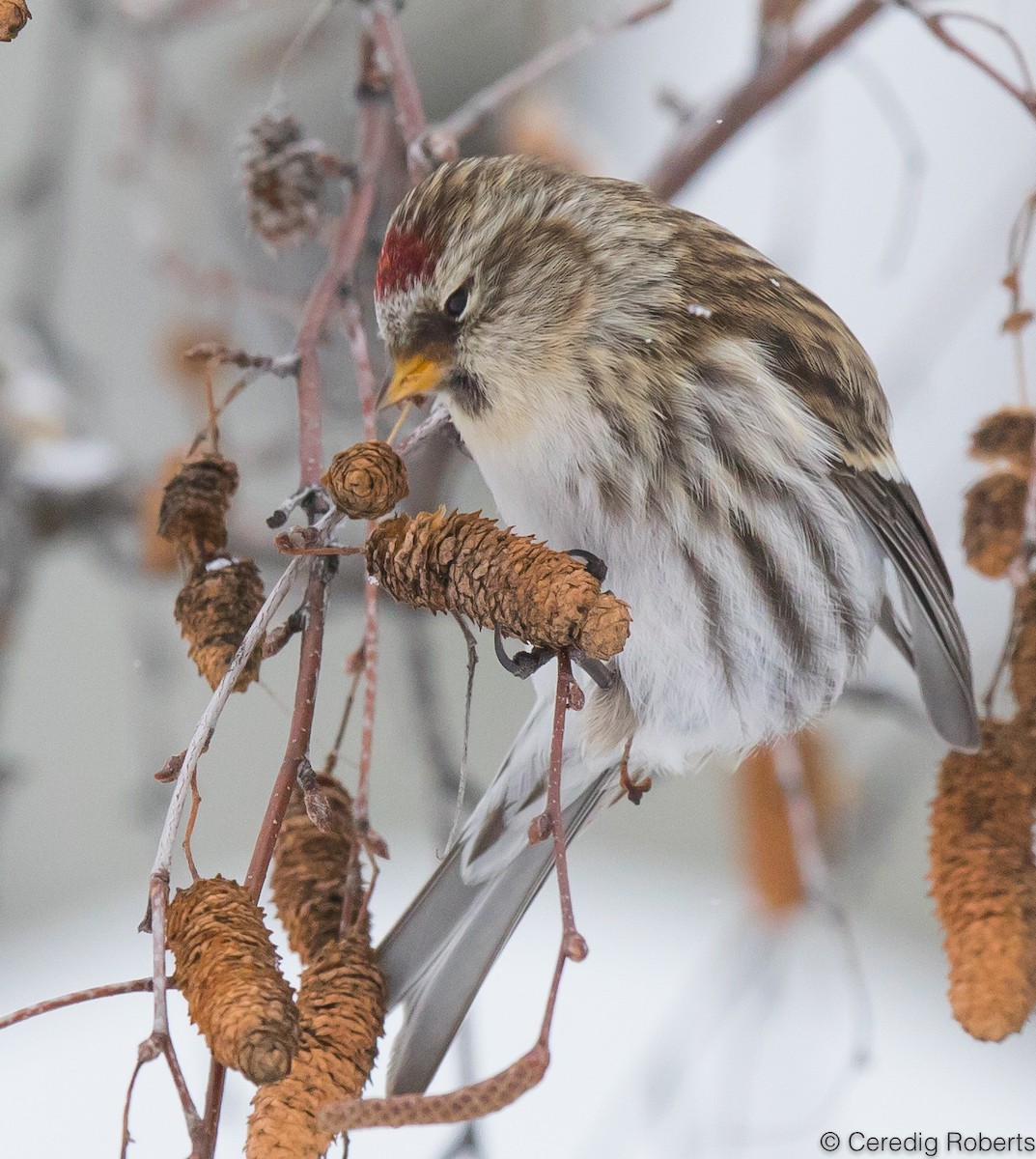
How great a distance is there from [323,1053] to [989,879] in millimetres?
312

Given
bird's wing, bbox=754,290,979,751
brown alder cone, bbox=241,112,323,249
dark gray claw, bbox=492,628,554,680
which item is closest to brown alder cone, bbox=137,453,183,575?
brown alder cone, bbox=241,112,323,249

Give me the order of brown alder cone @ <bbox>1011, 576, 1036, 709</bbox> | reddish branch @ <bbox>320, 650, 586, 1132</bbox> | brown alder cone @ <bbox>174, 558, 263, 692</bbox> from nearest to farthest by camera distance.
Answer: reddish branch @ <bbox>320, 650, 586, 1132</bbox>
brown alder cone @ <bbox>174, 558, 263, 692</bbox>
brown alder cone @ <bbox>1011, 576, 1036, 709</bbox>

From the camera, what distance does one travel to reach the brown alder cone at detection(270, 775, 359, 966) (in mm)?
539

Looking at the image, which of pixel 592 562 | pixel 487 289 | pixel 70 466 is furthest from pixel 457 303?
pixel 70 466

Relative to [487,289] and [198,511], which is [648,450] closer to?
[487,289]

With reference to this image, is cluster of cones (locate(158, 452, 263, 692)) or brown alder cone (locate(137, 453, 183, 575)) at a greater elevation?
brown alder cone (locate(137, 453, 183, 575))

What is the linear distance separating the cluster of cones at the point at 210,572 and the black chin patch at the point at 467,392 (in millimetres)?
107

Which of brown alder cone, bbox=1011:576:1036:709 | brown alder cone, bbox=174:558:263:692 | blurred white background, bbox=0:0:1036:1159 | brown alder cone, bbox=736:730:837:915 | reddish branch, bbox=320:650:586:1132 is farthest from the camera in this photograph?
brown alder cone, bbox=736:730:837:915

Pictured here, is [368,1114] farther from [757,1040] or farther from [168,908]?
[757,1040]

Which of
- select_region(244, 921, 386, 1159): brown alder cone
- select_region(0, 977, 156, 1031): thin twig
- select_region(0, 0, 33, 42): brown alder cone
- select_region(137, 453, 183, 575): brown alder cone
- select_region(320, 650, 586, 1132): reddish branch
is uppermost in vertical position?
select_region(137, 453, 183, 575): brown alder cone

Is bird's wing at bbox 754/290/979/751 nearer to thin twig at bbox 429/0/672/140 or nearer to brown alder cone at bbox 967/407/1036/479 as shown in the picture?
brown alder cone at bbox 967/407/1036/479

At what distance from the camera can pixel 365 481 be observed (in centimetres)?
45

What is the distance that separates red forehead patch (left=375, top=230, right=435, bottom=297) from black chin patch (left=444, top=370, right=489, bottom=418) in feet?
0.15

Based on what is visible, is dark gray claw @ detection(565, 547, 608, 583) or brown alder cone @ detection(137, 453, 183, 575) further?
brown alder cone @ detection(137, 453, 183, 575)
